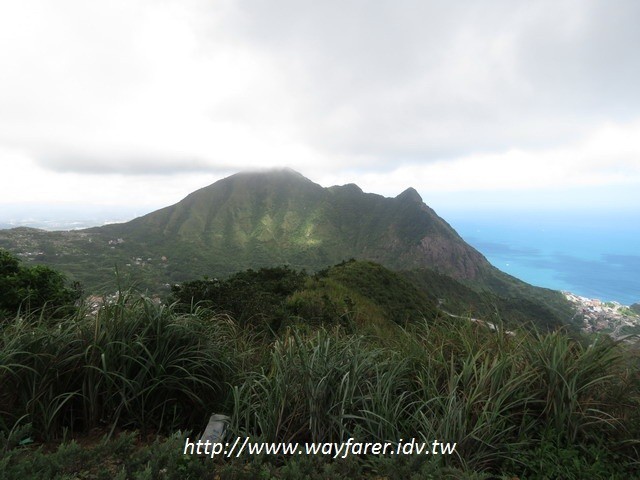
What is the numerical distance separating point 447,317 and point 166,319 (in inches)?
132

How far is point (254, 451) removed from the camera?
6.21ft

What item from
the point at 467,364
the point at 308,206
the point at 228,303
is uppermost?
the point at 308,206

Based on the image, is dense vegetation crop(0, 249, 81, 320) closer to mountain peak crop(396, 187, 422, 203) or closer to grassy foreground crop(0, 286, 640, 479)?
grassy foreground crop(0, 286, 640, 479)

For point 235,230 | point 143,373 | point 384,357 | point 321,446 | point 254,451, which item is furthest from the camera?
point 235,230

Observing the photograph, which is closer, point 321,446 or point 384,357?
point 321,446

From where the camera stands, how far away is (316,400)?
231 cm

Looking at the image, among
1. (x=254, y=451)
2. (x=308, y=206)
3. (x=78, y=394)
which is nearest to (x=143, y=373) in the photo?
(x=78, y=394)

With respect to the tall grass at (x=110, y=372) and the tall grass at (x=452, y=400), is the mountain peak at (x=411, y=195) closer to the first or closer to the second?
the tall grass at (x=452, y=400)

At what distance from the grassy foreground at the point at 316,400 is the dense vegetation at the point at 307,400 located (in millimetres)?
12

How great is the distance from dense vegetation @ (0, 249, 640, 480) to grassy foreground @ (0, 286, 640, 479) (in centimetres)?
1

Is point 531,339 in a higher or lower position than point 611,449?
higher

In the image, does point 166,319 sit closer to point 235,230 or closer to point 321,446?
point 321,446

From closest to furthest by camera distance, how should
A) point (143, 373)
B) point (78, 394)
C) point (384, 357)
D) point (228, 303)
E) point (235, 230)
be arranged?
point (78, 394) < point (143, 373) < point (384, 357) < point (228, 303) < point (235, 230)

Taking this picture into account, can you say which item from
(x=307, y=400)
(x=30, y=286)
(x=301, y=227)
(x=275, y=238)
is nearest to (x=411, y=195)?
(x=301, y=227)
